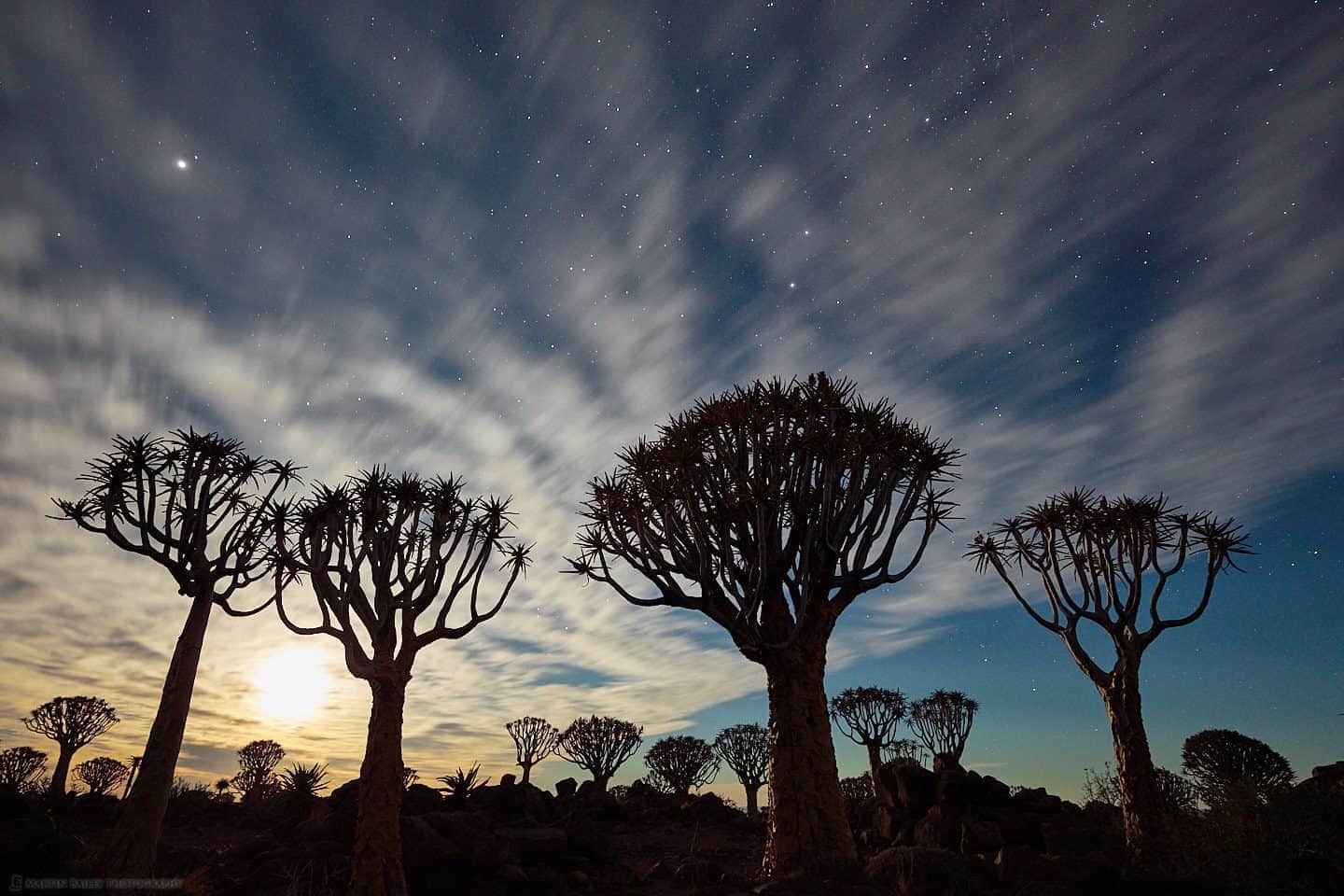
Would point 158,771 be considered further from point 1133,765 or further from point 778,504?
point 1133,765

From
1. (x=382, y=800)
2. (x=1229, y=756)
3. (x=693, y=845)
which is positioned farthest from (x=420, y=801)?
(x=1229, y=756)

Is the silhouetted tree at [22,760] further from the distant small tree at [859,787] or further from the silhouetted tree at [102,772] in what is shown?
the distant small tree at [859,787]

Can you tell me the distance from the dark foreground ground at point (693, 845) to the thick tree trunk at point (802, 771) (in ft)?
2.76

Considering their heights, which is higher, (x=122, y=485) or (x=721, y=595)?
(x=122, y=485)

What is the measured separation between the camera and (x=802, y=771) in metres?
11.0

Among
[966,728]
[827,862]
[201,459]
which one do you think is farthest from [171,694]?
[966,728]

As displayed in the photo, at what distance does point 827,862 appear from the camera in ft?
30.4

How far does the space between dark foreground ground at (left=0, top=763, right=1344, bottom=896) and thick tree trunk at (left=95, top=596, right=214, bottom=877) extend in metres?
0.65

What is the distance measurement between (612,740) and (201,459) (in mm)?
23784

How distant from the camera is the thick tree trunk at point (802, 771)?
1065cm

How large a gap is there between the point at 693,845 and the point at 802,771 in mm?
6767

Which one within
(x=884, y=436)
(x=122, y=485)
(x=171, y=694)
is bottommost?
(x=171, y=694)

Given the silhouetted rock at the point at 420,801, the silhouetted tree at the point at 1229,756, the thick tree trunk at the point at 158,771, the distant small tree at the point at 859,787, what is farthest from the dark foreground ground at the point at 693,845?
the distant small tree at the point at 859,787

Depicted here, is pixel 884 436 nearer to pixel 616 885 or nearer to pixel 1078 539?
pixel 1078 539
